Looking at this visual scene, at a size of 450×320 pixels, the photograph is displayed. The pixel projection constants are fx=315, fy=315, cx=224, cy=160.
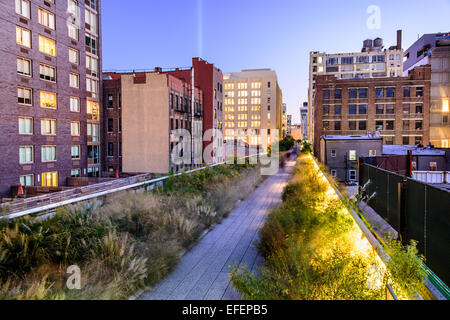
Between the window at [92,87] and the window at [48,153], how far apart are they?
998 cm

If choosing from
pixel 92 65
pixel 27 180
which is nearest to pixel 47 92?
pixel 27 180

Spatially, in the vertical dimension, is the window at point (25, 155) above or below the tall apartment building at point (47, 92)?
below

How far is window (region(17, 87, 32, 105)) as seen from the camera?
2551 centimetres

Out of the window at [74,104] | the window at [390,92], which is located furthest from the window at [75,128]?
the window at [390,92]

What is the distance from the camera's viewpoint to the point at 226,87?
367ft

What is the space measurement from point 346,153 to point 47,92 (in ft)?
114

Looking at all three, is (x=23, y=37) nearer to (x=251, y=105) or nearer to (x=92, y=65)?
(x=92, y=65)

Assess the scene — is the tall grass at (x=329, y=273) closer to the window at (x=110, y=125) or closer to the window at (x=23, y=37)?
the window at (x=23, y=37)

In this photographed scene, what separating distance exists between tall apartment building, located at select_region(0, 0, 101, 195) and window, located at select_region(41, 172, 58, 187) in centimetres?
4

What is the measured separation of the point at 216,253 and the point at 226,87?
108 m

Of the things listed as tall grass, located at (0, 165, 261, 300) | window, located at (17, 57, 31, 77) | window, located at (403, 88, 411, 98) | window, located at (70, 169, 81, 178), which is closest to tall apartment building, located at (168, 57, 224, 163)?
window, located at (70, 169, 81, 178)

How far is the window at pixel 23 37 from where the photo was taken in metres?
25.3
